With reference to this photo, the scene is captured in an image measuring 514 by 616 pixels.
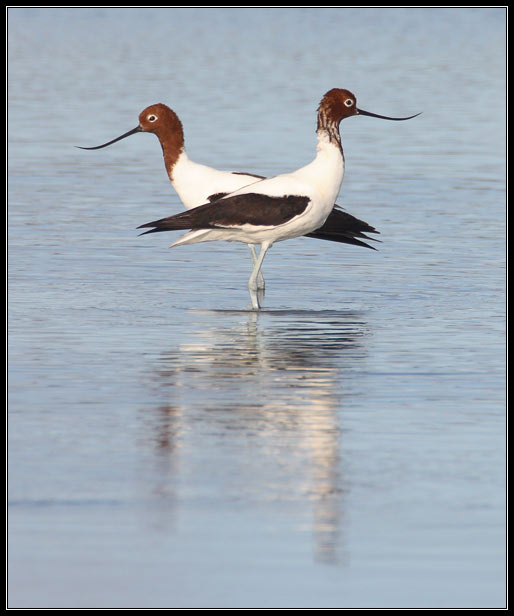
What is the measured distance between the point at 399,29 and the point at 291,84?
34.7 meters

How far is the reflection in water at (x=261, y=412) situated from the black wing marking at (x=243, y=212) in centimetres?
112

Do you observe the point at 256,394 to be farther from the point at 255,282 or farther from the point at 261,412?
the point at 255,282

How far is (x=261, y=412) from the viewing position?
10.0m

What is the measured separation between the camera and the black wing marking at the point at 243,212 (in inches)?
575

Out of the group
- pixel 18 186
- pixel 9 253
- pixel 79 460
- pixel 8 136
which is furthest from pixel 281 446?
pixel 8 136

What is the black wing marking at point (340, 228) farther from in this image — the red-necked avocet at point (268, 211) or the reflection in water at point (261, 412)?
the reflection in water at point (261, 412)

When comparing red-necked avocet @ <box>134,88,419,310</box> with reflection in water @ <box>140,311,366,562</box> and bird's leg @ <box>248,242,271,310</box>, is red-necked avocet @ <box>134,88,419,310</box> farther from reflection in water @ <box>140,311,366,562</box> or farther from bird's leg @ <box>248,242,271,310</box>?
reflection in water @ <box>140,311,366,562</box>

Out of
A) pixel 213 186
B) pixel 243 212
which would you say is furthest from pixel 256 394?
pixel 213 186

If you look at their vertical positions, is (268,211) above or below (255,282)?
above

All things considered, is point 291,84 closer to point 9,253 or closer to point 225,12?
point 9,253

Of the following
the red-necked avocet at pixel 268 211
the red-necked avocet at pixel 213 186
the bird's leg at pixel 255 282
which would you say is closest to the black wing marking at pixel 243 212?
the red-necked avocet at pixel 268 211

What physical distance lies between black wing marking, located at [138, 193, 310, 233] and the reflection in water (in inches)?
44.0

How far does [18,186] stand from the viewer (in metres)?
22.3

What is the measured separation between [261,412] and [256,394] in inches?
21.8
